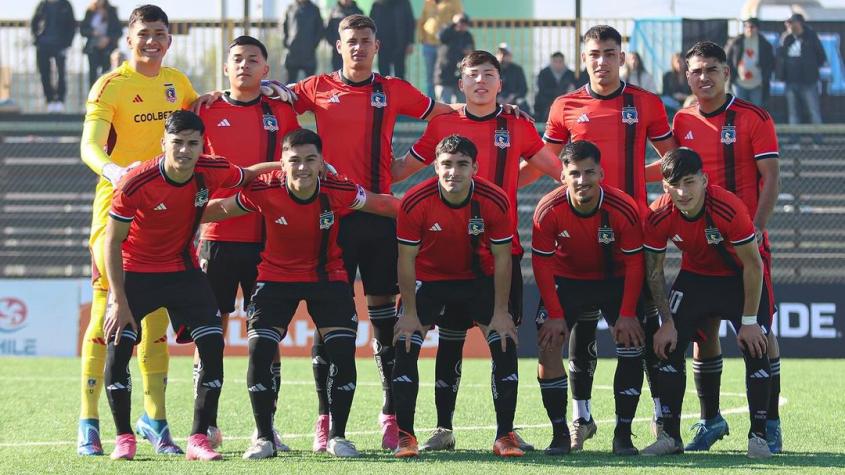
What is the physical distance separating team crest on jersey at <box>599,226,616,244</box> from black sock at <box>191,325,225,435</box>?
6.97 feet

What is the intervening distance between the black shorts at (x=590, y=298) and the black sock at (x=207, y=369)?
1.76 metres

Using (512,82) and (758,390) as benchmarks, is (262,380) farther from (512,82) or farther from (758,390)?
(512,82)

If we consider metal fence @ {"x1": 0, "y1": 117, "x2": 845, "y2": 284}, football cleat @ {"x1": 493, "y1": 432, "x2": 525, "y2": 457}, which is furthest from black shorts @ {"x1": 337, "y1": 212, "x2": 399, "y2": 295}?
metal fence @ {"x1": 0, "y1": 117, "x2": 845, "y2": 284}

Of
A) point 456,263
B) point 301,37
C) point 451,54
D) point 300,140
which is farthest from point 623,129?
point 301,37

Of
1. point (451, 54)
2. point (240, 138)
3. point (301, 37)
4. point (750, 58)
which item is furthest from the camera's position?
point (451, 54)

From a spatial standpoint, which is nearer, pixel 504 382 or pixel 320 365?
pixel 504 382

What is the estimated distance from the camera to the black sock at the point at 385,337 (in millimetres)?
7938

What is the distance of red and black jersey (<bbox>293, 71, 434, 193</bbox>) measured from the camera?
25.9ft

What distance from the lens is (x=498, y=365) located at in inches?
288

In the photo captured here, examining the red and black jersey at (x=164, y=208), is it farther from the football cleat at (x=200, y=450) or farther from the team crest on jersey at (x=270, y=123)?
the football cleat at (x=200, y=450)

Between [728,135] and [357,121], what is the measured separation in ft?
7.03

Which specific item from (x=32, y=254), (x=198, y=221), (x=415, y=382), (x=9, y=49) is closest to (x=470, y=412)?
(x=415, y=382)

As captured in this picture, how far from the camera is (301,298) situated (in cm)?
739

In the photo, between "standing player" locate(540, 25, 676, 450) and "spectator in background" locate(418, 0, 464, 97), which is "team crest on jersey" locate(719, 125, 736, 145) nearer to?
"standing player" locate(540, 25, 676, 450)
